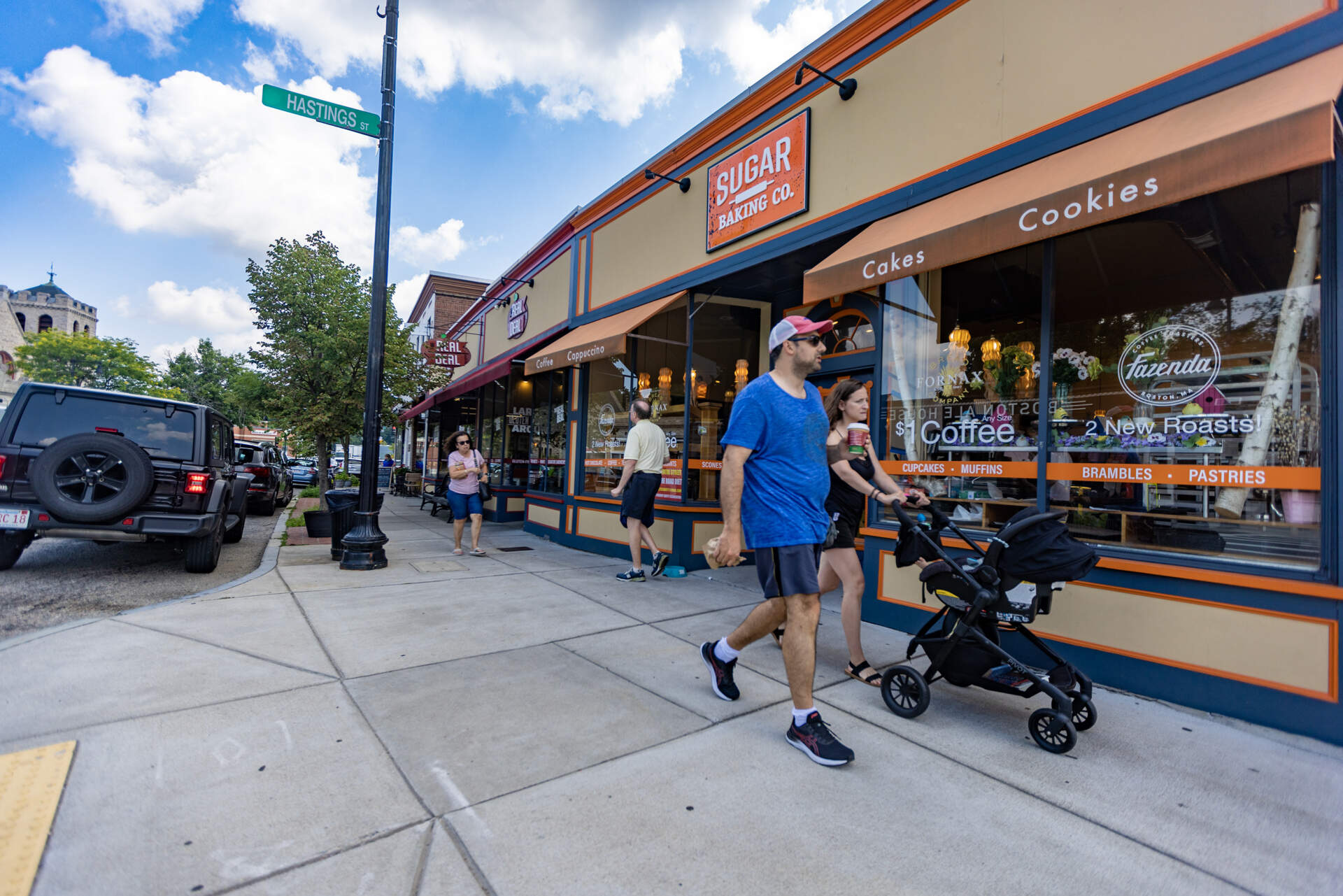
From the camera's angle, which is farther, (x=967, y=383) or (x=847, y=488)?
(x=967, y=383)

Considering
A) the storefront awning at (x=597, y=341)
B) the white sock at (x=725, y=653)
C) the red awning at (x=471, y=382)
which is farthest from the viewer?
the red awning at (x=471, y=382)

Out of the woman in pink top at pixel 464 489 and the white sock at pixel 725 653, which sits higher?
the woman in pink top at pixel 464 489

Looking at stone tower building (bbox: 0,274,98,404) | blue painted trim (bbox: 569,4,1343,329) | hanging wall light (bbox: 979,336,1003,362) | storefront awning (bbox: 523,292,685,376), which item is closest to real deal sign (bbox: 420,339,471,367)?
storefront awning (bbox: 523,292,685,376)

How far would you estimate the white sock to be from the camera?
323 cm

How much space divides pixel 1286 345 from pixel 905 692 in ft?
9.45

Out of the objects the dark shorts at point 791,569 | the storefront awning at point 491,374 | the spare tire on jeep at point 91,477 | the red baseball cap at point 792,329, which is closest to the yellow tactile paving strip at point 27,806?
the dark shorts at point 791,569

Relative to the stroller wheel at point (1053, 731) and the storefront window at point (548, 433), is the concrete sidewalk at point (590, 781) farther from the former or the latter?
the storefront window at point (548, 433)

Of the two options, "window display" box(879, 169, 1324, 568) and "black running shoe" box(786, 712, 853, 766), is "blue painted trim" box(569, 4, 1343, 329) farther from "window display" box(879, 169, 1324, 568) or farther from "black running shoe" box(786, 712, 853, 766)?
"black running shoe" box(786, 712, 853, 766)

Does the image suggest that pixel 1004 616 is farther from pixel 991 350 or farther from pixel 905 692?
pixel 991 350

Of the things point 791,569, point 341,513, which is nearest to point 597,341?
point 341,513

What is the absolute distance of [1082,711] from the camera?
3.01m

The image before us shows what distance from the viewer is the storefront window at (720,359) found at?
776cm

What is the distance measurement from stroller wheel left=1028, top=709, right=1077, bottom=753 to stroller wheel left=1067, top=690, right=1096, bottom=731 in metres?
0.18

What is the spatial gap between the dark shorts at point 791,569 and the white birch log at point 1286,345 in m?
2.65
